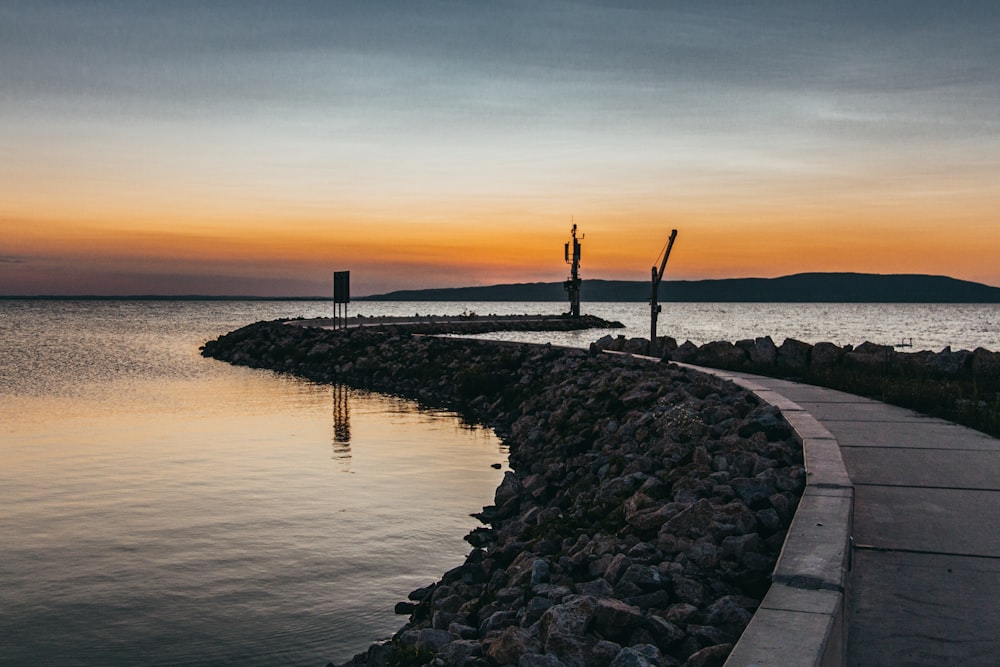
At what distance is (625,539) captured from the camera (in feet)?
23.4

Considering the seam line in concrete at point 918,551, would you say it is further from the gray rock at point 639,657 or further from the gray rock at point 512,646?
the gray rock at point 512,646

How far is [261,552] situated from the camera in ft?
33.1

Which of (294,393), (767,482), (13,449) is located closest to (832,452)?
(767,482)

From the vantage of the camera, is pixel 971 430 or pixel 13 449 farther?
pixel 13 449

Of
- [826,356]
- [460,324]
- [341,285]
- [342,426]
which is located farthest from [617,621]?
[460,324]

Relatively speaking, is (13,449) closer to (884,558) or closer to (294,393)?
(294,393)

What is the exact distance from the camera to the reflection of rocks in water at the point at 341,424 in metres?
16.7

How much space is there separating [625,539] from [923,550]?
2.28m

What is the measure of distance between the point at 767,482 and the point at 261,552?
5967mm

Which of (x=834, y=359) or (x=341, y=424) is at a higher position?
(x=834, y=359)

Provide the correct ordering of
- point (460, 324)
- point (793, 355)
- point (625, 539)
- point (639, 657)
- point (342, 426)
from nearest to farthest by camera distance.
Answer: point (639, 657)
point (625, 539)
point (342, 426)
point (793, 355)
point (460, 324)

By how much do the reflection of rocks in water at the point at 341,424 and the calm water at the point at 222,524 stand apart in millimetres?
79

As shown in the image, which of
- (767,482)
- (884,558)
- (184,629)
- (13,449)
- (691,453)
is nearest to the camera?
(884,558)

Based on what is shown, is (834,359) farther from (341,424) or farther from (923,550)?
(923,550)
